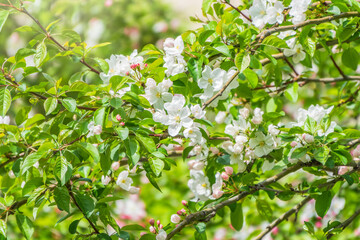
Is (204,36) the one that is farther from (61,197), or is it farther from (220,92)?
(61,197)

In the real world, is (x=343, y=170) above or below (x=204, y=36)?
below

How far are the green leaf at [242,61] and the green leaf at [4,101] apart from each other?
553 mm

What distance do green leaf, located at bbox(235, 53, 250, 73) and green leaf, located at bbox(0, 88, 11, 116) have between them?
55 cm

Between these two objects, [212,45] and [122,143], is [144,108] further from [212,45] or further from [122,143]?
[212,45]

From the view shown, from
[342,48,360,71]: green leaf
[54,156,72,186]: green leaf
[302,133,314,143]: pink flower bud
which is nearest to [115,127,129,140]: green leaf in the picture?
[54,156,72,186]: green leaf

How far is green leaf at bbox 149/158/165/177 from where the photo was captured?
1.21m

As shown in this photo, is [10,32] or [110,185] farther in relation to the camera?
[10,32]

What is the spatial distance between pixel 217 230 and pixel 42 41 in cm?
209

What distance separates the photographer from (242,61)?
1235mm

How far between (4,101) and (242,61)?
58 centimetres

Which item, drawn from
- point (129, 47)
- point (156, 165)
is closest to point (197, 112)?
point (156, 165)

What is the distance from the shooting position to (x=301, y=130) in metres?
1.30

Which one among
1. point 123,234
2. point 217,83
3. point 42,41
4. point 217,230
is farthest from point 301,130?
point 217,230

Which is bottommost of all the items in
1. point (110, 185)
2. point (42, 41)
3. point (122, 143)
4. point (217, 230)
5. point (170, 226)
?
point (217, 230)
